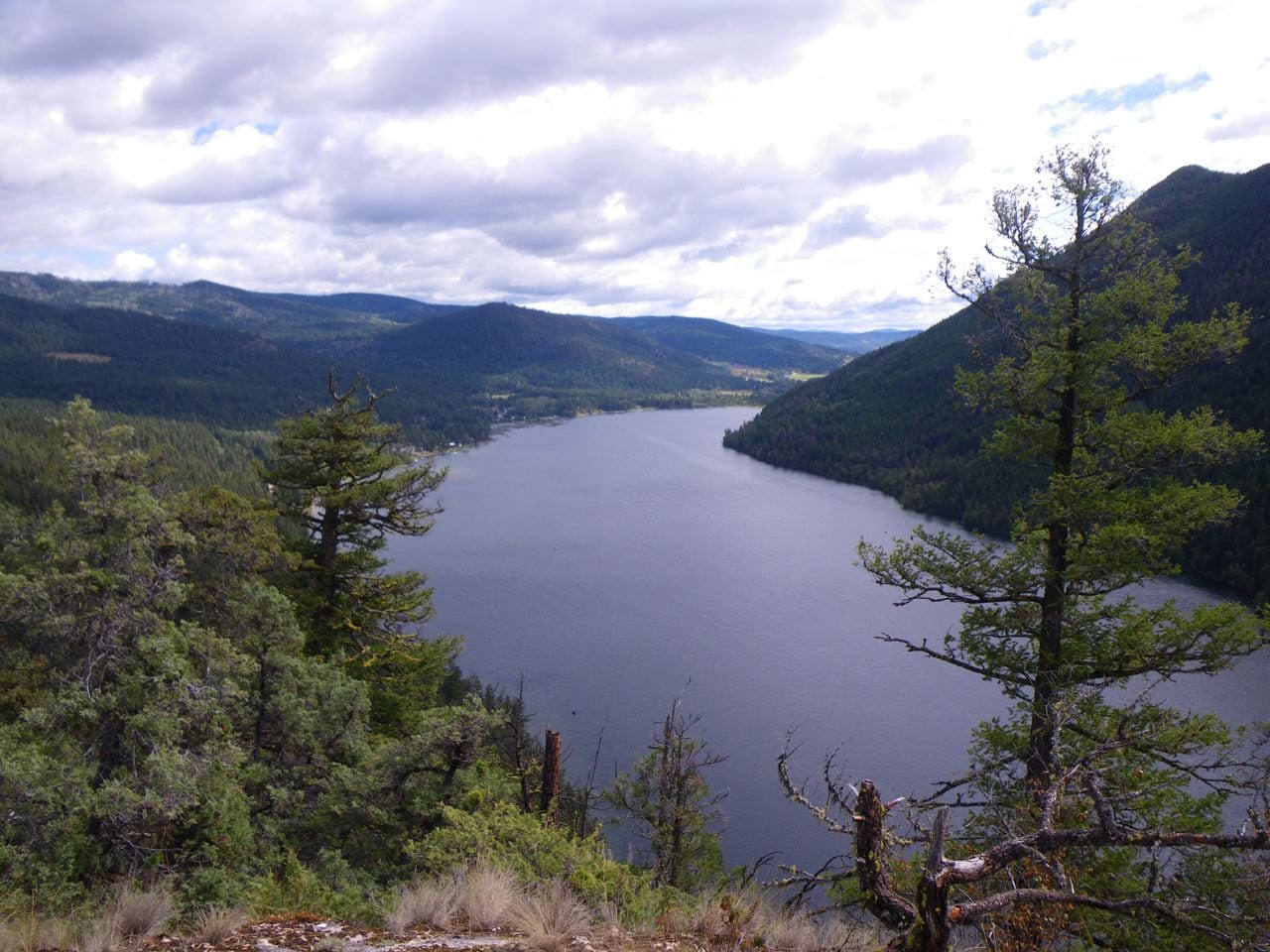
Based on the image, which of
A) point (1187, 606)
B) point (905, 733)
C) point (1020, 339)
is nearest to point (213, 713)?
point (1020, 339)

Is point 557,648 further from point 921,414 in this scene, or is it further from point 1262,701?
point 921,414

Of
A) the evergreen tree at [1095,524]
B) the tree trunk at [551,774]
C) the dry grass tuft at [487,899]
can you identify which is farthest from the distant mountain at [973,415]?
the dry grass tuft at [487,899]

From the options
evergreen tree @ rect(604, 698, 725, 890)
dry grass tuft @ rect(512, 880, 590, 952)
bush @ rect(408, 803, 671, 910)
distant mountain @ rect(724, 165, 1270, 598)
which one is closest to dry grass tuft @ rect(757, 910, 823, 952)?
bush @ rect(408, 803, 671, 910)

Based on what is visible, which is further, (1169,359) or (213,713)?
(213,713)

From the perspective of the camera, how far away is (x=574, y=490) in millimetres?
99875

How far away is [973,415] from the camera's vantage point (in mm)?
109125

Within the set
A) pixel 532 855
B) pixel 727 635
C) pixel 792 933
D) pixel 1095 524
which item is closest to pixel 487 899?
pixel 792 933

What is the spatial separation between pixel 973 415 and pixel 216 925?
115343 mm

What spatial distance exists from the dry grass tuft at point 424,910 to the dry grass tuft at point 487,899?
0.36 feet

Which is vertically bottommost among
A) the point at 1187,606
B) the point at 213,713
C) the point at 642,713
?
the point at 642,713

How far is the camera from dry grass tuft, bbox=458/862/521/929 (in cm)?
652

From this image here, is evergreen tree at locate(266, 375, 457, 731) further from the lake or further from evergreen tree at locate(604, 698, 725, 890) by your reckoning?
the lake

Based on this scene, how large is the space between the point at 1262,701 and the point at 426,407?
585 feet

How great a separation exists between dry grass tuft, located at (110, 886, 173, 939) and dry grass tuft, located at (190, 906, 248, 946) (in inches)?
9.8
